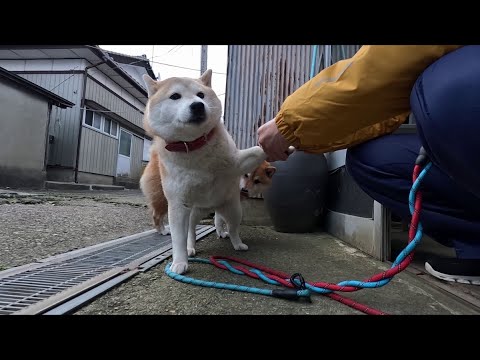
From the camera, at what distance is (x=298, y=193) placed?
8.77 ft

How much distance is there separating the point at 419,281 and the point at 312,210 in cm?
138

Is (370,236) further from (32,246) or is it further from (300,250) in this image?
(32,246)

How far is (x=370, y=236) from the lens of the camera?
6.09 ft

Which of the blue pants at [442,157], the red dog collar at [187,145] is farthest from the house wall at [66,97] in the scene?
the blue pants at [442,157]

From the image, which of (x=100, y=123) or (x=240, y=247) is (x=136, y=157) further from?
(x=240, y=247)

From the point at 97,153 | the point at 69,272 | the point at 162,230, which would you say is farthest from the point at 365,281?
the point at 97,153

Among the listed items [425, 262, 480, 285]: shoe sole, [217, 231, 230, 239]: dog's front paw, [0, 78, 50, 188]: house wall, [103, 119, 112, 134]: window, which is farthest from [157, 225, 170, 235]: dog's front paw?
[103, 119, 112, 134]: window

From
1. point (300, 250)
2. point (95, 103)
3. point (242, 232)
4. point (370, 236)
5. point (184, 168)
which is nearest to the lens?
point (184, 168)

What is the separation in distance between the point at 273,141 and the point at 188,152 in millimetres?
447

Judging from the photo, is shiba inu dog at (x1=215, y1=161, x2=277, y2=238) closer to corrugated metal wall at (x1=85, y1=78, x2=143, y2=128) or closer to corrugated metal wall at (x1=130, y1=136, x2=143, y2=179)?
corrugated metal wall at (x1=85, y1=78, x2=143, y2=128)

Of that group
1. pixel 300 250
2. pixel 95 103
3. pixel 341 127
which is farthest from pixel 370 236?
pixel 95 103

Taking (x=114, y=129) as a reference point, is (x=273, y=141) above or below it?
below

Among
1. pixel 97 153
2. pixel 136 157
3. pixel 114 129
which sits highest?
pixel 114 129

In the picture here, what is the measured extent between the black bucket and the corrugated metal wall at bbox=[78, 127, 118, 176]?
27.1ft
